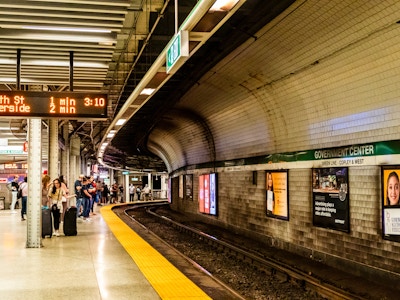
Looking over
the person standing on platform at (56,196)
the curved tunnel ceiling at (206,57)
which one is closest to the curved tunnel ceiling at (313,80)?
the curved tunnel ceiling at (206,57)

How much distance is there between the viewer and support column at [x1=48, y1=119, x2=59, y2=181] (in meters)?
14.9

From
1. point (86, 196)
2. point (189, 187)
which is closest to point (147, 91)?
point (86, 196)

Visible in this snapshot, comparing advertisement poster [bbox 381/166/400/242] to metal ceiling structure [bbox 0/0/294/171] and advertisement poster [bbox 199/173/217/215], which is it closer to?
metal ceiling structure [bbox 0/0/294/171]

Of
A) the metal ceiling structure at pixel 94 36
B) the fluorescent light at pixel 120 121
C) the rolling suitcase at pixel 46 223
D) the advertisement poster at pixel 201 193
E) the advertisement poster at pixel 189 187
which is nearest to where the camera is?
the metal ceiling structure at pixel 94 36

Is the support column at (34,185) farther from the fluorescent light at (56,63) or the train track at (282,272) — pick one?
the train track at (282,272)

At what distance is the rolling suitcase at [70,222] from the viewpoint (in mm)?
12055

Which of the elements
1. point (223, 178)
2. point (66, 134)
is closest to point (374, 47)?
point (223, 178)

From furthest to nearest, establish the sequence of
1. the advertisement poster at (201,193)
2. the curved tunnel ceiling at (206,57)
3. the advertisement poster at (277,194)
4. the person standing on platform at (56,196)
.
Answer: the advertisement poster at (201,193)
the person standing on platform at (56,196)
the advertisement poster at (277,194)
the curved tunnel ceiling at (206,57)

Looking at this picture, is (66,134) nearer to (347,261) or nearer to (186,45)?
(347,261)

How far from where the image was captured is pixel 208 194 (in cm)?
1748

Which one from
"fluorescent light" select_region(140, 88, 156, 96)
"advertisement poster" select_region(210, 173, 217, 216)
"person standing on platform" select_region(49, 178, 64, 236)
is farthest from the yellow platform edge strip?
"advertisement poster" select_region(210, 173, 217, 216)

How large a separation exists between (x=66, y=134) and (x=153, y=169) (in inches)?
1061

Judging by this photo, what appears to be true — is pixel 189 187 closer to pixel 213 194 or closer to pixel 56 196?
pixel 213 194

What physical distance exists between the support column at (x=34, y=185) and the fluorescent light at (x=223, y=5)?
20.4ft
